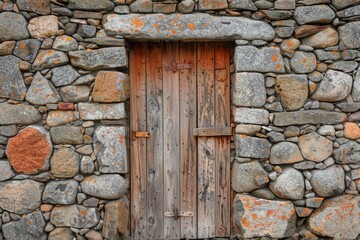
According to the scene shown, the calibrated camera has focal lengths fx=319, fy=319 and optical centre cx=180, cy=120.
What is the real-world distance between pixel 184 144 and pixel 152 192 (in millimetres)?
533

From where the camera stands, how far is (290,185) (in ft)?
8.73

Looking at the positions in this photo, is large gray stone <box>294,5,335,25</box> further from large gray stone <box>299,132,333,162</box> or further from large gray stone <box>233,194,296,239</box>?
large gray stone <box>233,194,296,239</box>

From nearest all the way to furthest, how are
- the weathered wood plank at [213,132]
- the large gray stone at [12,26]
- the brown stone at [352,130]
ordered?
1. the large gray stone at [12,26]
2. the brown stone at [352,130]
3. the weathered wood plank at [213,132]

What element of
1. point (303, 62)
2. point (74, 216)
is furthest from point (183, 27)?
point (74, 216)

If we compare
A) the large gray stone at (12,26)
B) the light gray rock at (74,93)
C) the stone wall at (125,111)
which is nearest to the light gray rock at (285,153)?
the stone wall at (125,111)

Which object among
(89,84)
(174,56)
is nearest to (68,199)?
(89,84)

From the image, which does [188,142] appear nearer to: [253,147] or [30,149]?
[253,147]

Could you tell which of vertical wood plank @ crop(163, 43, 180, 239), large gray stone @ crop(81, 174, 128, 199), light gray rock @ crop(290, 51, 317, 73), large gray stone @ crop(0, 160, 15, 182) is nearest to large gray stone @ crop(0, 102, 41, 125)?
large gray stone @ crop(0, 160, 15, 182)

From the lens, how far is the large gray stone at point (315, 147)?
270 centimetres

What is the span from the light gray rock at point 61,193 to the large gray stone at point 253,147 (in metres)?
1.44

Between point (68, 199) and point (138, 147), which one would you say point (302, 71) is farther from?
point (68, 199)

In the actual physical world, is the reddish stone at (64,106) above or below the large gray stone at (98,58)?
below

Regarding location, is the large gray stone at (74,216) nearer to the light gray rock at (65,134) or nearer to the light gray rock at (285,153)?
the light gray rock at (65,134)

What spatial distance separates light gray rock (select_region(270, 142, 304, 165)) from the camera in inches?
106
